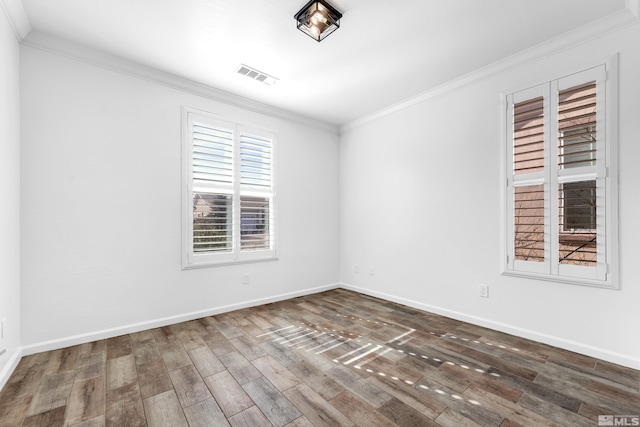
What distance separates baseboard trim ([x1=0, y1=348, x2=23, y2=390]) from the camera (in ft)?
6.45

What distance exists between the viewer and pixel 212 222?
3457 mm

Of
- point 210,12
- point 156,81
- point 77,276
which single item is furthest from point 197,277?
point 210,12

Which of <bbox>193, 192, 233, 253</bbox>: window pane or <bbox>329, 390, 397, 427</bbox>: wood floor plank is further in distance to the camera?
<bbox>193, 192, 233, 253</bbox>: window pane

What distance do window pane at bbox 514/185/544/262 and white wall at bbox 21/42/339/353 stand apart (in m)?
3.22

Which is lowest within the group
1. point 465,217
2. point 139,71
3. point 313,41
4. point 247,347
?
point 247,347

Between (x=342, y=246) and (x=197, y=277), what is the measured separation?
7.80 ft

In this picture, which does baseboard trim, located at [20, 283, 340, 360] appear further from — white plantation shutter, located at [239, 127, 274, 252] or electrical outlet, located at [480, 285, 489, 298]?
electrical outlet, located at [480, 285, 489, 298]

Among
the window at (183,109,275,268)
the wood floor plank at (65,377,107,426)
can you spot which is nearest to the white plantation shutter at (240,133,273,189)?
the window at (183,109,275,268)

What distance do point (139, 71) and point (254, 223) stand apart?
2.13 meters

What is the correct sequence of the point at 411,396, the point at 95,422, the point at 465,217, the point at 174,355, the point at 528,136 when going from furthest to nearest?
the point at 465,217 → the point at 528,136 → the point at 174,355 → the point at 411,396 → the point at 95,422

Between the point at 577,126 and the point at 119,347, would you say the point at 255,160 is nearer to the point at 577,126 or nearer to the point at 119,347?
the point at 119,347

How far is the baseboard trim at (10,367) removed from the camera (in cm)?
196

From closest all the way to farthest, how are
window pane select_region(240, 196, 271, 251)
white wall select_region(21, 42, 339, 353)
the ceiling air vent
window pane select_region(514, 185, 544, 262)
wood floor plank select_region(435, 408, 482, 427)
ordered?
wood floor plank select_region(435, 408, 482, 427) < white wall select_region(21, 42, 339, 353) < window pane select_region(514, 185, 544, 262) < the ceiling air vent < window pane select_region(240, 196, 271, 251)

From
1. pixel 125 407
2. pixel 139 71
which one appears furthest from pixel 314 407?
pixel 139 71
